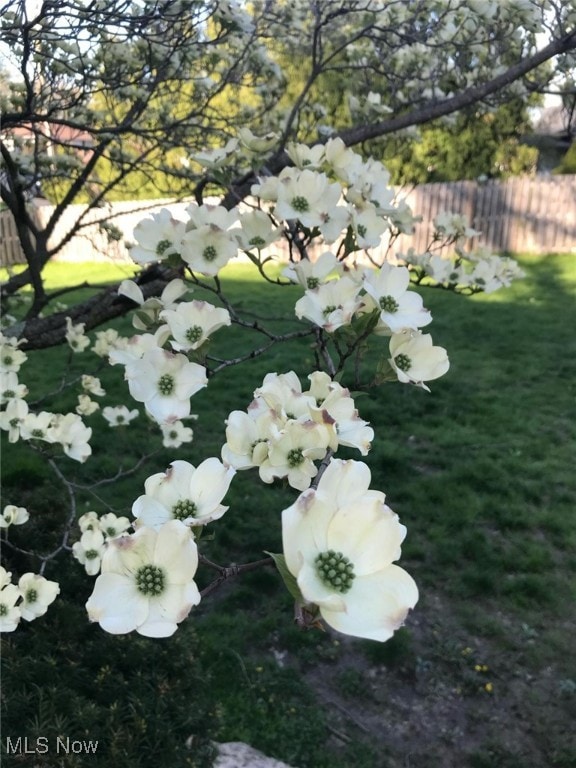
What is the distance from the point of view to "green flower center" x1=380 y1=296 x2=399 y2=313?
1.11m

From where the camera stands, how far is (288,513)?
2.14 feet

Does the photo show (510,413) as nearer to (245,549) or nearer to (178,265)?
(245,549)

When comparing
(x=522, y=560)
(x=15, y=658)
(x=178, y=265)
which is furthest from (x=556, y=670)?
(x=178, y=265)

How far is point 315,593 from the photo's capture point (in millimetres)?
627

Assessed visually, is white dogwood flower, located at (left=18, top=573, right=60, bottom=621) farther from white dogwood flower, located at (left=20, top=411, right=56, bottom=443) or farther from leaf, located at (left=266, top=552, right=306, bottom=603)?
leaf, located at (left=266, top=552, right=306, bottom=603)

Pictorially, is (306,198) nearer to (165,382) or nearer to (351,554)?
(165,382)

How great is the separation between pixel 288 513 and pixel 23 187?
7.35 feet

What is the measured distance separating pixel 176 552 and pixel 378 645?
2.04m

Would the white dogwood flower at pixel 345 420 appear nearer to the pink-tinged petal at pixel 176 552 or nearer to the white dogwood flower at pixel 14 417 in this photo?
the pink-tinged petal at pixel 176 552

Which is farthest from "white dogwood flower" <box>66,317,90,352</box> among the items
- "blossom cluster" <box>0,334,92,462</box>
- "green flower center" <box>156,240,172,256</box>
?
"green flower center" <box>156,240,172,256</box>

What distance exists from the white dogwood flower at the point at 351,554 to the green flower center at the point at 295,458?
4.6 inches

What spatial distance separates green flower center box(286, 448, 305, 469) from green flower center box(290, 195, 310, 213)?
2.09ft

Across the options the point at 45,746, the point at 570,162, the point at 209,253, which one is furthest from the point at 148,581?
the point at 570,162

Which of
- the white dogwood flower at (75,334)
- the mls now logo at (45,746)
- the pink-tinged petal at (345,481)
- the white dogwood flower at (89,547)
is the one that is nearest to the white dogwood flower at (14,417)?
the white dogwood flower at (89,547)
